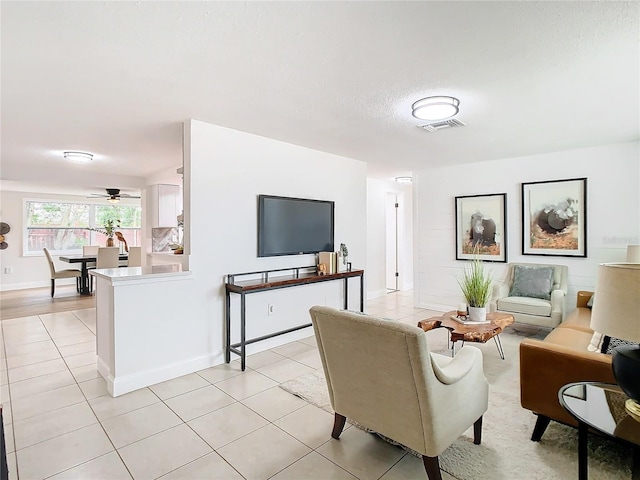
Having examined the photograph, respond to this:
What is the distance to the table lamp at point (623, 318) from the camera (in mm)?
1324

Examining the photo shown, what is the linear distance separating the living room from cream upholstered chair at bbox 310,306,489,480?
49 centimetres

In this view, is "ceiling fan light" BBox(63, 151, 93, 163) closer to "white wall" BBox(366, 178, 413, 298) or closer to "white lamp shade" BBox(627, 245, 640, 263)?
"white wall" BBox(366, 178, 413, 298)

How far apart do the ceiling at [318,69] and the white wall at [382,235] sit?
295cm

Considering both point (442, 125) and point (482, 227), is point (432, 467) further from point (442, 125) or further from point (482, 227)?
point (482, 227)

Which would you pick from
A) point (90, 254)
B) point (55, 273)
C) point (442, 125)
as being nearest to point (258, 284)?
point (442, 125)

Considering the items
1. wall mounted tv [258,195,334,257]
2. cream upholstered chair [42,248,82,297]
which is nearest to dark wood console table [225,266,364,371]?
wall mounted tv [258,195,334,257]

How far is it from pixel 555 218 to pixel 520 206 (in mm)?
453

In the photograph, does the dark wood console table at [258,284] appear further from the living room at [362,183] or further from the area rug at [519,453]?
the area rug at [519,453]

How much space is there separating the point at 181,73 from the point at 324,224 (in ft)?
8.56

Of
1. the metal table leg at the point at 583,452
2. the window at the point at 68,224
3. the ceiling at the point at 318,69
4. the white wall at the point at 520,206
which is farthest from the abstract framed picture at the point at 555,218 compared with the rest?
the window at the point at 68,224

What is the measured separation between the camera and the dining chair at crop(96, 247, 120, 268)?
6825 millimetres

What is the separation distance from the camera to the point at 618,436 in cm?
140

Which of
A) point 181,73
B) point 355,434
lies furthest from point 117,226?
point 355,434

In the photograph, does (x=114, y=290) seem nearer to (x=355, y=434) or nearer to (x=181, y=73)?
(x=181, y=73)
